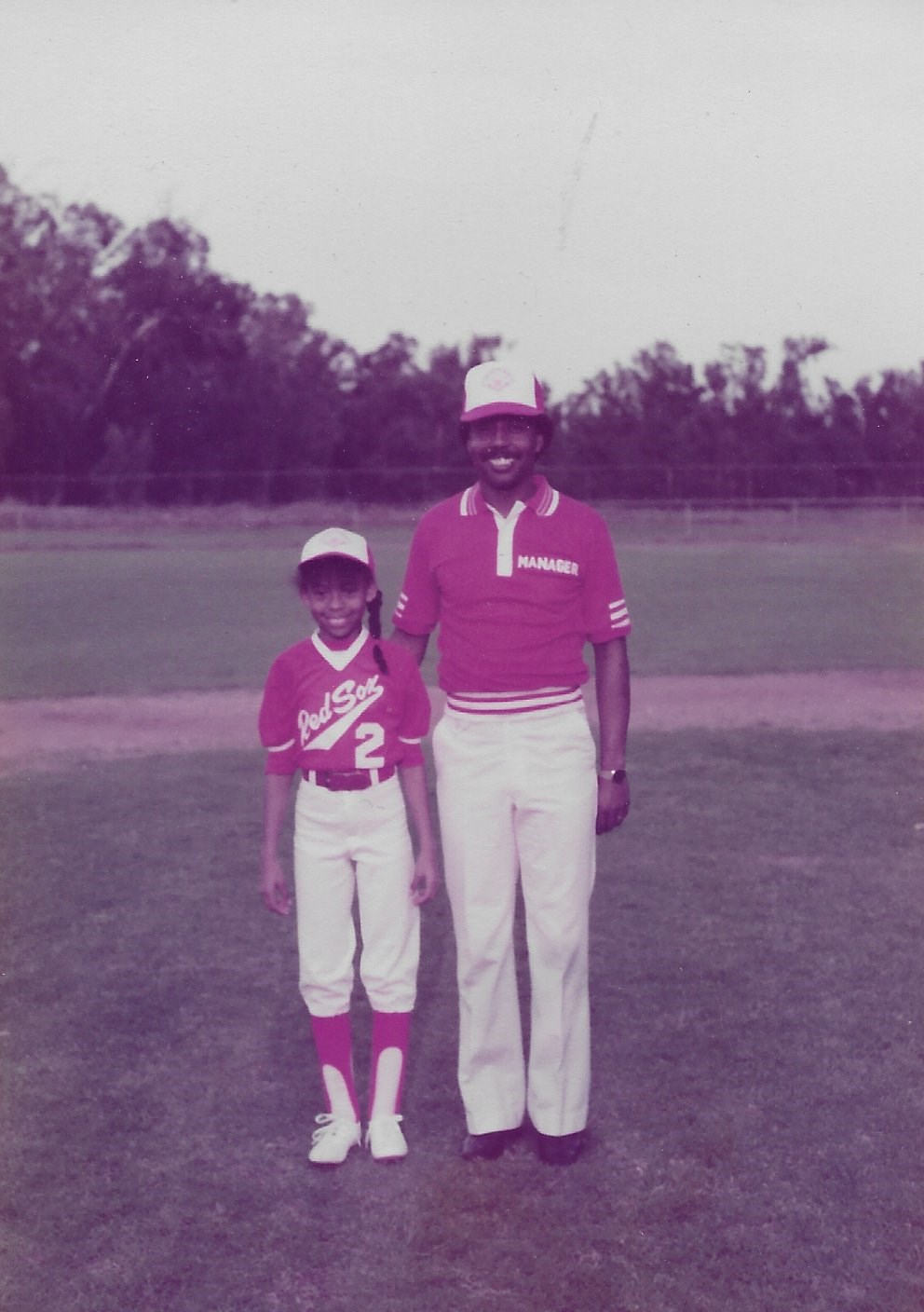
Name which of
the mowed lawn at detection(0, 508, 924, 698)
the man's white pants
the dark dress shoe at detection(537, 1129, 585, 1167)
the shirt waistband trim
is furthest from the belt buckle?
the mowed lawn at detection(0, 508, 924, 698)

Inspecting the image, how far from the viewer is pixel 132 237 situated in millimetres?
47406

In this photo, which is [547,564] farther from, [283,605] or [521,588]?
[283,605]

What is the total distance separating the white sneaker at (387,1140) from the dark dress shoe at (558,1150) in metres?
0.35

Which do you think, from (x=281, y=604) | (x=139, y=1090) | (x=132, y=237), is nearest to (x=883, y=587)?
(x=281, y=604)

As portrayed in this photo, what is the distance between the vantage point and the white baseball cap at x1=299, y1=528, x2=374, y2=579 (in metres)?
3.66

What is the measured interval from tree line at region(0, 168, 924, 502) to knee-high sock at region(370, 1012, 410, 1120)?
3722 centimetres

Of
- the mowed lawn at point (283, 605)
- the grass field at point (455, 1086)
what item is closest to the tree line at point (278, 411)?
the mowed lawn at point (283, 605)

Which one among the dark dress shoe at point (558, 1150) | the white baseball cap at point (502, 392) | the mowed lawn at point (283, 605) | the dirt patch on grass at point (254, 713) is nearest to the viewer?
the white baseball cap at point (502, 392)

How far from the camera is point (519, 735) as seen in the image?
12.0 ft

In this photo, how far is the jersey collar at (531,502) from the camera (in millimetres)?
3723

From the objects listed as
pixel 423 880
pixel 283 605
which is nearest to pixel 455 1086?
pixel 423 880

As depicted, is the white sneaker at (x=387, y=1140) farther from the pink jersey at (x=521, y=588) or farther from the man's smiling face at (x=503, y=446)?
the man's smiling face at (x=503, y=446)

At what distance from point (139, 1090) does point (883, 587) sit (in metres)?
21.2

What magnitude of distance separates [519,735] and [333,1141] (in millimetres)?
1161
